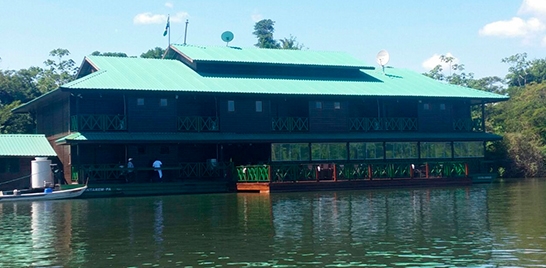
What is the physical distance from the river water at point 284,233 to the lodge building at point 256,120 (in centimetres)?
840

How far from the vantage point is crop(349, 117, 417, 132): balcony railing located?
43.7 meters

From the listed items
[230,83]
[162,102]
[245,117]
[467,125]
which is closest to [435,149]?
[467,125]

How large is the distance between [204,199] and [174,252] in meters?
16.8

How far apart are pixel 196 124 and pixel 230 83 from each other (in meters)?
3.25

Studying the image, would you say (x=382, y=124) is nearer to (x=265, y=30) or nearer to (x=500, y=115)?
(x=500, y=115)

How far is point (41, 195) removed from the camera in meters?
33.6

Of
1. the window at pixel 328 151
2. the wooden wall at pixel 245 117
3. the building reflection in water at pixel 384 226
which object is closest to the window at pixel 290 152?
the window at pixel 328 151

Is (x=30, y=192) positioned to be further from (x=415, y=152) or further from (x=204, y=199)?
(x=415, y=152)

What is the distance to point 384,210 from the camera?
24.6 meters

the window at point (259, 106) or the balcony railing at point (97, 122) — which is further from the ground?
the window at point (259, 106)

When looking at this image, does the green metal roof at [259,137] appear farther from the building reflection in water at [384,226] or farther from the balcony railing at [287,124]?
the building reflection in water at [384,226]

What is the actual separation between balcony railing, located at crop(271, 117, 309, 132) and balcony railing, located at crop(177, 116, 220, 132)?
344 centimetres

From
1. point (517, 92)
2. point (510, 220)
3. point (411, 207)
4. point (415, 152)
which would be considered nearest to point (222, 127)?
point (415, 152)

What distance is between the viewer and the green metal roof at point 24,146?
39281 mm
